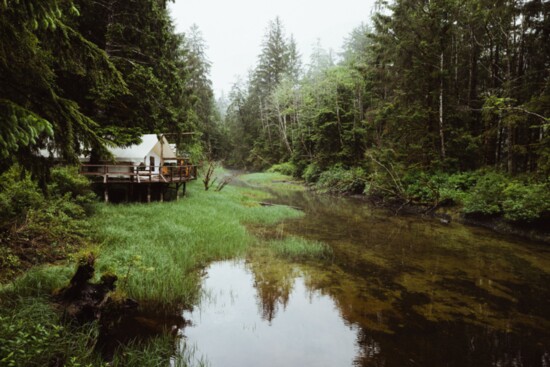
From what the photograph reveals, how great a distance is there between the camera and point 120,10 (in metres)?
16.3

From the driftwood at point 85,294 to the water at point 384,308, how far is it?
1730mm

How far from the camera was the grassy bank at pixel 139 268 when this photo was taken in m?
4.39

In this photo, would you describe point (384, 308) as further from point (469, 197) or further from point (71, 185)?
point (469, 197)

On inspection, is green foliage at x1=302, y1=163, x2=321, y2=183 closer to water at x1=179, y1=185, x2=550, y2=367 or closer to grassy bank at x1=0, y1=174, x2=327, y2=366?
grassy bank at x1=0, y1=174, x2=327, y2=366

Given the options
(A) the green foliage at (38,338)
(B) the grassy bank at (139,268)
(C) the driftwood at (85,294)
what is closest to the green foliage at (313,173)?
(B) the grassy bank at (139,268)

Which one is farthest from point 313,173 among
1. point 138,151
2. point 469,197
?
point 138,151

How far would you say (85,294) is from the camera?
226 inches

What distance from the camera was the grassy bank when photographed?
439cm

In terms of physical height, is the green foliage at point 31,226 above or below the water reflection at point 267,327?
above

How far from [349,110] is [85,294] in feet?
102

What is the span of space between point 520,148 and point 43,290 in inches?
746

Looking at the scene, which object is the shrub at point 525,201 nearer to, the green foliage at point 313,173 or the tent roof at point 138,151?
the tent roof at point 138,151

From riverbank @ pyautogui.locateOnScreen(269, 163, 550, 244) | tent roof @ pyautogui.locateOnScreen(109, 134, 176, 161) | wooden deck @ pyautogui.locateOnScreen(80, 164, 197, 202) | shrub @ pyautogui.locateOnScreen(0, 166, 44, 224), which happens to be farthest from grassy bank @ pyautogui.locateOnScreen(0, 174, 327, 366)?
riverbank @ pyautogui.locateOnScreen(269, 163, 550, 244)

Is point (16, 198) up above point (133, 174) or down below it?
below
